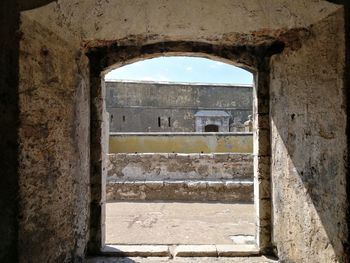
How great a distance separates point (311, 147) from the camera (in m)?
2.61

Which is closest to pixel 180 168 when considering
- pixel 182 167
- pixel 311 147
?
pixel 182 167

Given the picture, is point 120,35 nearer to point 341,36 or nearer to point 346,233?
point 341,36

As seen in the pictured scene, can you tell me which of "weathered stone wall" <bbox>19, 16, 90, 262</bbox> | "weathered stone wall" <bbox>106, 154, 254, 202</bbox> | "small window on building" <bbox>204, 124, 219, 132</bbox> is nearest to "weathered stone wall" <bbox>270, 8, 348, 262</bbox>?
"weathered stone wall" <bbox>19, 16, 90, 262</bbox>

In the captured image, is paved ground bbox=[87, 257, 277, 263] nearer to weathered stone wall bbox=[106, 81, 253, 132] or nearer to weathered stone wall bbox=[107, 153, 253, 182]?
weathered stone wall bbox=[107, 153, 253, 182]

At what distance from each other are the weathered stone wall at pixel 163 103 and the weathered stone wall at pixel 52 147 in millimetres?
20869

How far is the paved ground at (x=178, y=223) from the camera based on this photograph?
4.37 metres

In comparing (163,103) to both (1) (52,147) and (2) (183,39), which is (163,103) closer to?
(2) (183,39)

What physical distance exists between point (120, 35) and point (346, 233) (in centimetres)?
258

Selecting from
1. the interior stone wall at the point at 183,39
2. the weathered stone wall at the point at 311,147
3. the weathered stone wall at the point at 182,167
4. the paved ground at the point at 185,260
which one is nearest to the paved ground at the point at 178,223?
the paved ground at the point at 185,260

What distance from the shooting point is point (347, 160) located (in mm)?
2102

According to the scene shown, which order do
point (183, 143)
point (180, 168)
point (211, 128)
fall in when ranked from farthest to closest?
point (211, 128), point (183, 143), point (180, 168)

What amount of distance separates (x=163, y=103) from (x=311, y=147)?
22.2m

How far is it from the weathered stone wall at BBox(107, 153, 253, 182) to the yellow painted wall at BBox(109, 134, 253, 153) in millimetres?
4323

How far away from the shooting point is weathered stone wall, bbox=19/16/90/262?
2.14 meters
